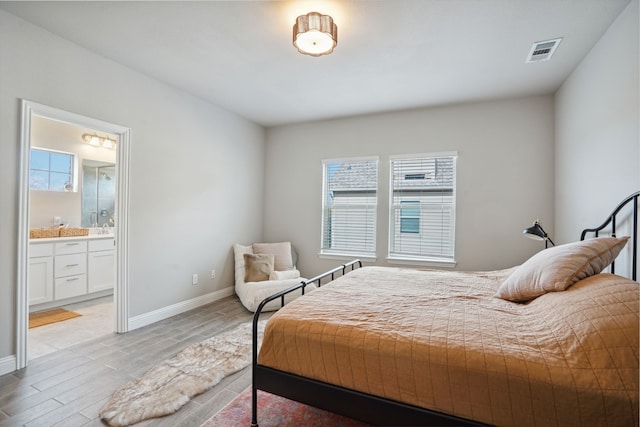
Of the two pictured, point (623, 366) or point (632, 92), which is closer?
point (623, 366)

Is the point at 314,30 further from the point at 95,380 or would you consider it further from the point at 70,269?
the point at 70,269

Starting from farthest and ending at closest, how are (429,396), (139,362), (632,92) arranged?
(139,362), (632,92), (429,396)

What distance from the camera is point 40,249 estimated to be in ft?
12.2

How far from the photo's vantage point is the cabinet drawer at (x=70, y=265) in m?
3.88

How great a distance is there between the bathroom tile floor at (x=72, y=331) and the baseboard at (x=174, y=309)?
0.26 m

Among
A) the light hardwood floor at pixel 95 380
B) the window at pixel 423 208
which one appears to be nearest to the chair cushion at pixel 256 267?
the light hardwood floor at pixel 95 380

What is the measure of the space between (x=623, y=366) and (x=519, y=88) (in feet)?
10.8

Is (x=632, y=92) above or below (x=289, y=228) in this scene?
above

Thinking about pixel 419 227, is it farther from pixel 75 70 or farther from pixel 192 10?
pixel 75 70

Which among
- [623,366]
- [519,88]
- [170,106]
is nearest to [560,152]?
[519,88]

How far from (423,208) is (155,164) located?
11.0 feet

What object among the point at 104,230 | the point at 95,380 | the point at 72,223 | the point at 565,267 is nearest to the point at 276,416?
the point at 95,380

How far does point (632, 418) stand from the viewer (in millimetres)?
979

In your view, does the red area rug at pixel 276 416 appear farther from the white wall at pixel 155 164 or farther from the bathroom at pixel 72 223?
the bathroom at pixel 72 223
